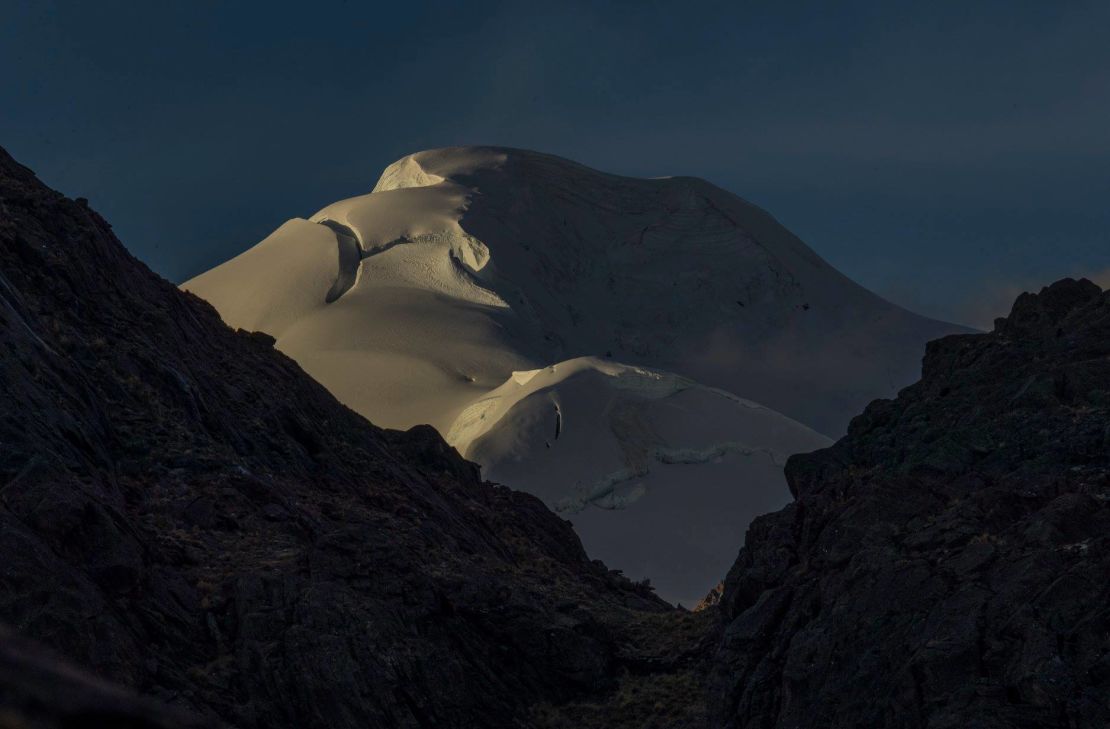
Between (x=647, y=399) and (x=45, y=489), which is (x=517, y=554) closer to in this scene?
(x=45, y=489)

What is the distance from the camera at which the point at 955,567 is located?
49.5 ft

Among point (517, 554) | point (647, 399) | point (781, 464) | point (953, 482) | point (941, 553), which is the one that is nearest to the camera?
point (941, 553)

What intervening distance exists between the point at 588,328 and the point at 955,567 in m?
71.7

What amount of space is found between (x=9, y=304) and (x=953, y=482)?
1343 cm

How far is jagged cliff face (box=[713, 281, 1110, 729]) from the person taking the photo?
13164mm

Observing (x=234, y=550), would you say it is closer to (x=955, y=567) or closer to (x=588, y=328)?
(x=955, y=567)

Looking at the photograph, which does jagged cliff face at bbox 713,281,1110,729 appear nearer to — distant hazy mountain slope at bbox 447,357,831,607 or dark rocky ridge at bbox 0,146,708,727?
dark rocky ridge at bbox 0,146,708,727

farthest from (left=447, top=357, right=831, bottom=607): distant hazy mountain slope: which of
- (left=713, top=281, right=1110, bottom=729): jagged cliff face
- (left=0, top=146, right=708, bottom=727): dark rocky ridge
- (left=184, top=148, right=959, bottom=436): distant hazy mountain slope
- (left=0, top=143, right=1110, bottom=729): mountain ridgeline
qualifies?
(left=713, top=281, right=1110, bottom=729): jagged cliff face

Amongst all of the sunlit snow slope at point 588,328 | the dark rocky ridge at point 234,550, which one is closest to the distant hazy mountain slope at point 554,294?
the sunlit snow slope at point 588,328

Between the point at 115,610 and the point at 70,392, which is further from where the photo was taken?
the point at 70,392

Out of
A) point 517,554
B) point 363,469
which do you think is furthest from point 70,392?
point 517,554

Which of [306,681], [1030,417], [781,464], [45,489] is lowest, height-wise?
[306,681]

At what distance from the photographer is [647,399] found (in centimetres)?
5859

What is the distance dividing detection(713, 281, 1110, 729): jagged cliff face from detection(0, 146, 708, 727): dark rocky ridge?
9.91 ft
